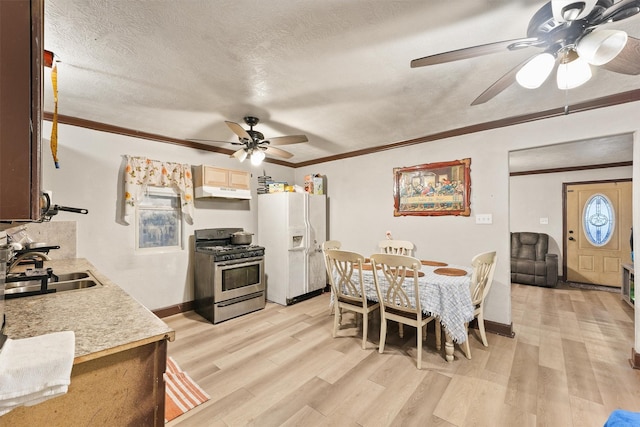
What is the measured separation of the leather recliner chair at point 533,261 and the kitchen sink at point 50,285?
626cm

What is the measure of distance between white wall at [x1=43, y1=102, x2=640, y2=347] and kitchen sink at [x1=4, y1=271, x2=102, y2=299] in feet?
3.67

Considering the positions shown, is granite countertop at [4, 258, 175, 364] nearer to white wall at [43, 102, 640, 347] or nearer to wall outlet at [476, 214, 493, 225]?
white wall at [43, 102, 640, 347]

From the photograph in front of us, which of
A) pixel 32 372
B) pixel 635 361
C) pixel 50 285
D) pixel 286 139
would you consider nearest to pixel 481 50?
pixel 286 139

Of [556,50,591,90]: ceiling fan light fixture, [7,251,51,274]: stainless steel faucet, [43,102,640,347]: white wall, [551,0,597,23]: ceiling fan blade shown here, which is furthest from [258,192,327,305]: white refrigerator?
[551,0,597,23]: ceiling fan blade

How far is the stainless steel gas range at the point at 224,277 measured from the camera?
128 inches

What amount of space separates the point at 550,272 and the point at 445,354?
3761 millimetres

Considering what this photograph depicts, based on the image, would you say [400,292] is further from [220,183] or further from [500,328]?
[220,183]

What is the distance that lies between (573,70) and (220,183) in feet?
11.6

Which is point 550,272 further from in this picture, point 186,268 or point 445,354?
point 186,268

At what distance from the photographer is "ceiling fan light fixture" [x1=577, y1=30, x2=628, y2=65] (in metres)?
1.17

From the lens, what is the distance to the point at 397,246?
364cm

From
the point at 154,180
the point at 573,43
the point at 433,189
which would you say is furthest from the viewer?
the point at 433,189

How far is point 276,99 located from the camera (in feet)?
7.91

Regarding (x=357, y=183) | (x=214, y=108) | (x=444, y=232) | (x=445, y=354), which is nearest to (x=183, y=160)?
(x=214, y=108)
